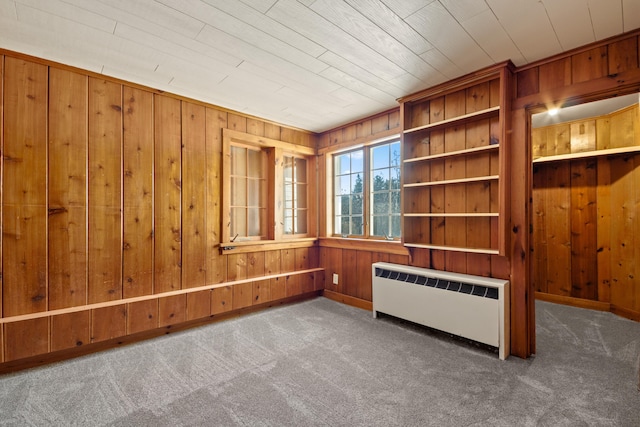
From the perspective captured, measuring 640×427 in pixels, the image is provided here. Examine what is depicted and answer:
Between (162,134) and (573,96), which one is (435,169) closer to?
(573,96)

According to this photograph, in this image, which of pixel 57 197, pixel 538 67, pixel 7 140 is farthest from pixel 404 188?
pixel 7 140

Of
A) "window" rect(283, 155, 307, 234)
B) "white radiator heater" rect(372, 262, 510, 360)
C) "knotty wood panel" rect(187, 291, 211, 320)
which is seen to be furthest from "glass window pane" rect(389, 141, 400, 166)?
"knotty wood panel" rect(187, 291, 211, 320)

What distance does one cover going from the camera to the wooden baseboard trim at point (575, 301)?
3531 millimetres

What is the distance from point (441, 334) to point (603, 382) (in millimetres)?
1118

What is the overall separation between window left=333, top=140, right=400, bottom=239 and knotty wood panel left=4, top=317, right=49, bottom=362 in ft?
10.2

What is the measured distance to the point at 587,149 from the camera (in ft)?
12.0

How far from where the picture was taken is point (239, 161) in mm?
3639

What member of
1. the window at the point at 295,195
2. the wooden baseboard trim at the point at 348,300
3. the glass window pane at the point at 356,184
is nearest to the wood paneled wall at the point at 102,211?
the window at the point at 295,195

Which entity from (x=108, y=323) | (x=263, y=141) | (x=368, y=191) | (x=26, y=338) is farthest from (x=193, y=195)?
(x=368, y=191)

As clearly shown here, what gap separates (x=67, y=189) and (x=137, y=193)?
0.50 meters

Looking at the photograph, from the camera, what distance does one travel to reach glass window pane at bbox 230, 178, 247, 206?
11.7 feet

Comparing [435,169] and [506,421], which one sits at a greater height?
[435,169]

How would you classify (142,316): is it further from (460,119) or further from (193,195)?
(460,119)

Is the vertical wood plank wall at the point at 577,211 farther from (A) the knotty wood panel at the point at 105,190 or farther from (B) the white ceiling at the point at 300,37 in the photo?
(A) the knotty wood panel at the point at 105,190
